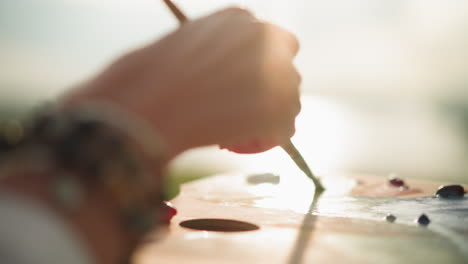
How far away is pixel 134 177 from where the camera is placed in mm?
362

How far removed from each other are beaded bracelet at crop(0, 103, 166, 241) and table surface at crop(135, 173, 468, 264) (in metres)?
0.05

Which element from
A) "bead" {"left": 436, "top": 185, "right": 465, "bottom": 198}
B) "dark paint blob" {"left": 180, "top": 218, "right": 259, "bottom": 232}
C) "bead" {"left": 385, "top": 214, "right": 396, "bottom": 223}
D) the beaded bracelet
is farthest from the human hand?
"bead" {"left": 436, "top": 185, "right": 465, "bottom": 198}

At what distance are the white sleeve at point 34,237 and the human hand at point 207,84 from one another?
121mm

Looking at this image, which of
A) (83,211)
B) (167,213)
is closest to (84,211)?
(83,211)

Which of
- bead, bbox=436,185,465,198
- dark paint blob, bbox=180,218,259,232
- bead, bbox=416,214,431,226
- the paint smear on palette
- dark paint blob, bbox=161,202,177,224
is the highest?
dark paint blob, bbox=161,202,177,224

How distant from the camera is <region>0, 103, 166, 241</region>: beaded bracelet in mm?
344

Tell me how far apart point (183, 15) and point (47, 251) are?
56 centimetres

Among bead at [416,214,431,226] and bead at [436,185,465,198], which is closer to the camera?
bead at [416,214,431,226]

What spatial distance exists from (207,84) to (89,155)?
0.18 metres

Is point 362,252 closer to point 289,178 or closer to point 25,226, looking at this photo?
point 25,226

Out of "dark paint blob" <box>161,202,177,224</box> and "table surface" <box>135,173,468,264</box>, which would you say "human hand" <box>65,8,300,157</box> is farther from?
"dark paint blob" <box>161,202,177,224</box>

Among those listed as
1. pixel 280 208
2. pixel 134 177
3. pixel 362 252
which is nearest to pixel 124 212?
pixel 134 177

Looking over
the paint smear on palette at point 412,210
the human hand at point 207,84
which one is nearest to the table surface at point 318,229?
the paint smear on palette at point 412,210

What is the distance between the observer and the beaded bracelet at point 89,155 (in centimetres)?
34
